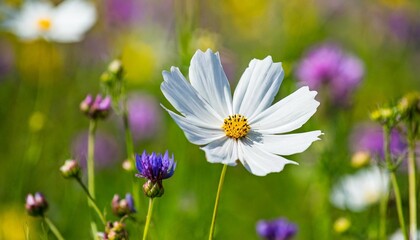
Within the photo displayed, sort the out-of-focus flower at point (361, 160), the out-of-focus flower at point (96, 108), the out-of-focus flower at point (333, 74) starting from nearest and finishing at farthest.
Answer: the out-of-focus flower at point (96, 108) < the out-of-focus flower at point (361, 160) < the out-of-focus flower at point (333, 74)

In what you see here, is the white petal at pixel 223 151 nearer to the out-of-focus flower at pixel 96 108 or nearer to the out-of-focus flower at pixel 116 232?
the out-of-focus flower at pixel 116 232

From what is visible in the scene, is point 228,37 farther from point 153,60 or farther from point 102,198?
point 102,198

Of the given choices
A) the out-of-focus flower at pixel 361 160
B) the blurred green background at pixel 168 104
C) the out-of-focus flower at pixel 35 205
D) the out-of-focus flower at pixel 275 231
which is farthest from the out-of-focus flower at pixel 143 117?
the out-of-focus flower at pixel 35 205

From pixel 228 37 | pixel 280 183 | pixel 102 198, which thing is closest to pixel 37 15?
pixel 102 198

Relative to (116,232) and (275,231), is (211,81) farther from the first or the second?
(275,231)

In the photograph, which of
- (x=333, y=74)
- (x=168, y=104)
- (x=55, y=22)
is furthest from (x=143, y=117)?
(x=333, y=74)
